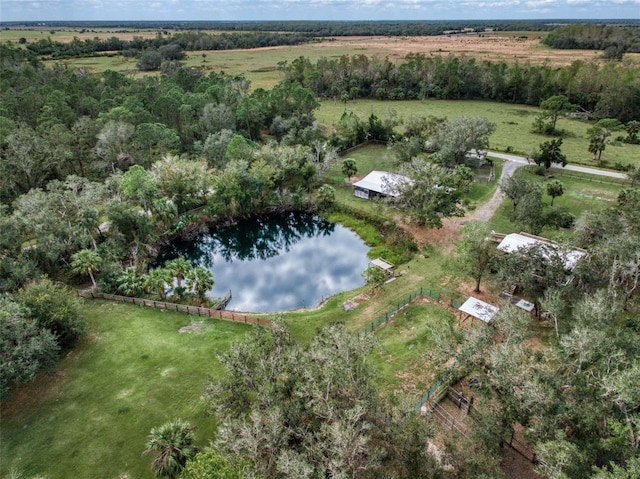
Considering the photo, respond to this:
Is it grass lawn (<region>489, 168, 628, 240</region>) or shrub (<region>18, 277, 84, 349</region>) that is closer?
shrub (<region>18, 277, 84, 349</region>)

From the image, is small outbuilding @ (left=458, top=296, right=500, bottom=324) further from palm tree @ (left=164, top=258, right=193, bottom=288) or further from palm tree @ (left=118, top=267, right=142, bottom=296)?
palm tree @ (left=118, top=267, right=142, bottom=296)

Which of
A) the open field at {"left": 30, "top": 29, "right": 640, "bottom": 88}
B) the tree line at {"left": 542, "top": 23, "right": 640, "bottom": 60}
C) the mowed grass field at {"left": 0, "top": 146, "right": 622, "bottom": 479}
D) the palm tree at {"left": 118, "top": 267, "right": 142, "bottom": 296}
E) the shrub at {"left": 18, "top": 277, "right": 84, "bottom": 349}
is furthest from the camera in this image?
the tree line at {"left": 542, "top": 23, "right": 640, "bottom": 60}

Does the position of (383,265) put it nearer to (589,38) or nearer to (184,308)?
(184,308)

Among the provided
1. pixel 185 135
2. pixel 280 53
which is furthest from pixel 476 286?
pixel 280 53

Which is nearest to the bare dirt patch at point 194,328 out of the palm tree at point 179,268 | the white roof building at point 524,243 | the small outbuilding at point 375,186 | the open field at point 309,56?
the palm tree at point 179,268

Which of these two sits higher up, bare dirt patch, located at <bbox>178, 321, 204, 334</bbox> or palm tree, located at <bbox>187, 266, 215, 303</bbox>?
palm tree, located at <bbox>187, 266, 215, 303</bbox>

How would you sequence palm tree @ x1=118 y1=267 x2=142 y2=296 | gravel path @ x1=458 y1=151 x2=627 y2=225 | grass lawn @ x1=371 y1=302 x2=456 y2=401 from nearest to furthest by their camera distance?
grass lawn @ x1=371 y1=302 x2=456 y2=401, palm tree @ x1=118 y1=267 x2=142 y2=296, gravel path @ x1=458 y1=151 x2=627 y2=225

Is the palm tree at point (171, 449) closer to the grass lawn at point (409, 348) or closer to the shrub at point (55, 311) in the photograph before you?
the grass lawn at point (409, 348)

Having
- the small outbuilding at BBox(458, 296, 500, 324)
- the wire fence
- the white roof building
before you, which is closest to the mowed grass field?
the wire fence
